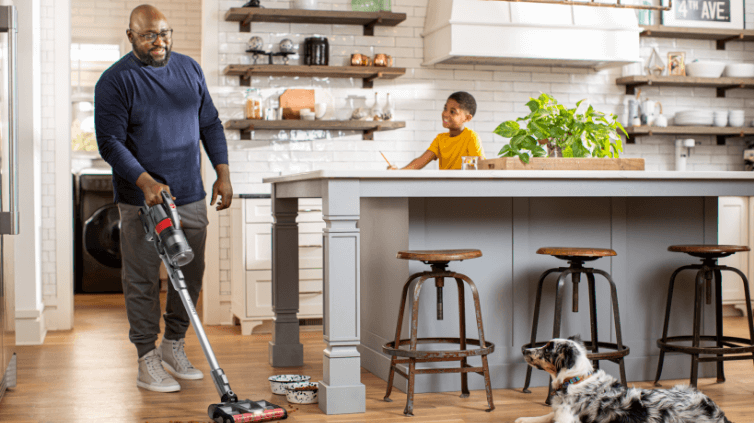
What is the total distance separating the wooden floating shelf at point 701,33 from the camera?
19.2 feet

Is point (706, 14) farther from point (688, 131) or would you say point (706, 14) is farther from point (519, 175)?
point (519, 175)

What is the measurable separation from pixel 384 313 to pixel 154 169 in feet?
3.92

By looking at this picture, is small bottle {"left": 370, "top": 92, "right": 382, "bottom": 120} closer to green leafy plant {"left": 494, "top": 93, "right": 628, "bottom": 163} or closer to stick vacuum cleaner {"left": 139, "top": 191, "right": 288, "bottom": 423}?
green leafy plant {"left": 494, "top": 93, "right": 628, "bottom": 163}

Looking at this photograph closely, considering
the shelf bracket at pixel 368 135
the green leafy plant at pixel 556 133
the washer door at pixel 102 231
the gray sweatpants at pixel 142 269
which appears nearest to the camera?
the gray sweatpants at pixel 142 269

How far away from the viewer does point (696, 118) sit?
592cm

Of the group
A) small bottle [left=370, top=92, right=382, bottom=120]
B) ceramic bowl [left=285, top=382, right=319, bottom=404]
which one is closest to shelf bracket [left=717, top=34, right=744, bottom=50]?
small bottle [left=370, top=92, right=382, bottom=120]

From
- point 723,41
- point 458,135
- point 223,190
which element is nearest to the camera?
point 223,190

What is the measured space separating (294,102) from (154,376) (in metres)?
2.75

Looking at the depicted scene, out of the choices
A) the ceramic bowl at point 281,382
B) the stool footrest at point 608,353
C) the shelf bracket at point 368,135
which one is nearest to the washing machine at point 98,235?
the shelf bracket at point 368,135

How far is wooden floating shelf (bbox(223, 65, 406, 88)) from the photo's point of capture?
203 inches

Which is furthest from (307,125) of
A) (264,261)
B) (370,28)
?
(264,261)

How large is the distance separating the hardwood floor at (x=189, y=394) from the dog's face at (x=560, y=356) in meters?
0.37

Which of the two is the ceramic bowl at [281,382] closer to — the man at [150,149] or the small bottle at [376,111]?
the man at [150,149]

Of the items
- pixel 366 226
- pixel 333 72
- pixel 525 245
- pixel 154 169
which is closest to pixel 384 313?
pixel 366 226
